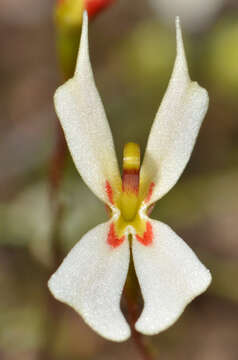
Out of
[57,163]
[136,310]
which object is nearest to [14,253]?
[57,163]

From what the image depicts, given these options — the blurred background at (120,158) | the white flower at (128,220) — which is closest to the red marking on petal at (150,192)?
the white flower at (128,220)

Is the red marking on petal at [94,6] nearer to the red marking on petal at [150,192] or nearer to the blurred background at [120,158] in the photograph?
the red marking on petal at [150,192]

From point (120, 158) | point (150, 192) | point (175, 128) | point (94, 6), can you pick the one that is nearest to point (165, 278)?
point (150, 192)

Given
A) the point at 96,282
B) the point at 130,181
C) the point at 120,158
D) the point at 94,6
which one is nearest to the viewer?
the point at 96,282

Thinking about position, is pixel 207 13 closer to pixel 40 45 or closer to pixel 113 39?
pixel 113 39

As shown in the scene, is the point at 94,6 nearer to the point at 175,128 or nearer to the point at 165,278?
the point at 175,128
